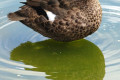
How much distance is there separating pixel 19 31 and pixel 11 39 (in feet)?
0.79

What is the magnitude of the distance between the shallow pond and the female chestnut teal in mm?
251

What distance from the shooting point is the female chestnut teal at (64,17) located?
419cm

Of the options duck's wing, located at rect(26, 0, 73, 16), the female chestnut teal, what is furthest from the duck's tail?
duck's wing, located at rect(26, 0, 73, 16)

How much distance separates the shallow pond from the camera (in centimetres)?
390

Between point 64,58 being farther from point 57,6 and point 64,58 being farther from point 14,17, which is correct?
point 14,17

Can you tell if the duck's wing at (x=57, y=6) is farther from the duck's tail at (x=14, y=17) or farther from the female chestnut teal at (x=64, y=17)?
the duck's tail at (x=14, y=17)

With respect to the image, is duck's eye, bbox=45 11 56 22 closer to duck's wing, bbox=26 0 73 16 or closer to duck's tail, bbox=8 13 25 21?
duck's wing, bbox=26 0 73 16

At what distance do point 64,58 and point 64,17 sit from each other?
0.52 m

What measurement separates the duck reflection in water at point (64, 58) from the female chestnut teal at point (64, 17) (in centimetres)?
22

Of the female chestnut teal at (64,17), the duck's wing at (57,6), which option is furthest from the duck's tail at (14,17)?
the duck's wing at (57,6)

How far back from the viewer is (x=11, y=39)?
4.73 meters

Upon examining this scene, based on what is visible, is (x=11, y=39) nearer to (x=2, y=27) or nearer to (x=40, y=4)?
(x=2, y=27)

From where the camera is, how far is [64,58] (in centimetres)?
431

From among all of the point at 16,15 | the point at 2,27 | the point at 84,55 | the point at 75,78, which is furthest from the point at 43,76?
the point at 2,27
